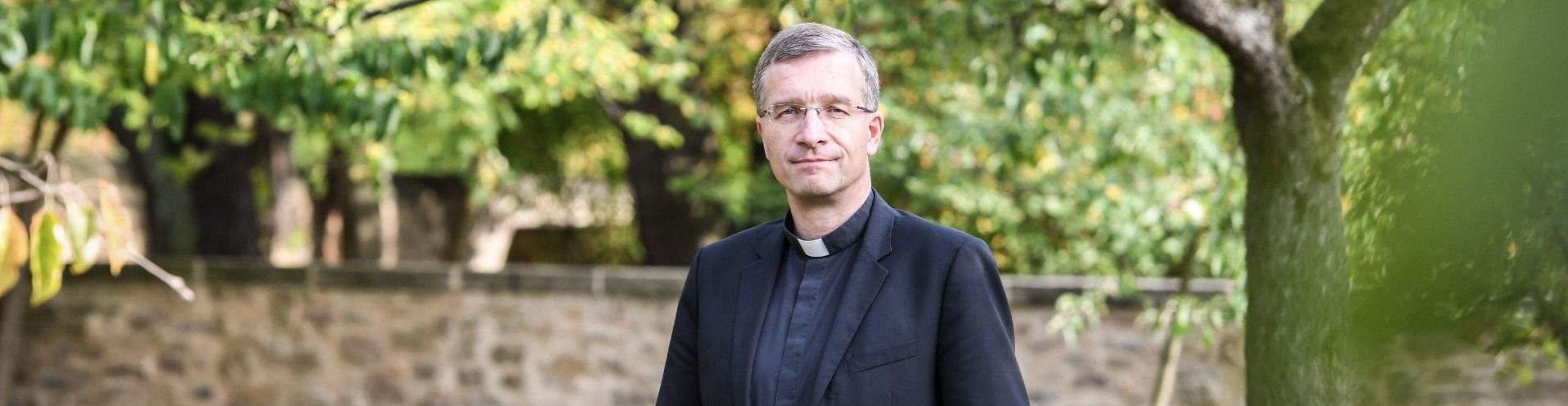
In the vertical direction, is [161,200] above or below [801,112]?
below

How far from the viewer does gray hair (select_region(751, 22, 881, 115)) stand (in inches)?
65.7

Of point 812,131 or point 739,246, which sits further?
point 739,246

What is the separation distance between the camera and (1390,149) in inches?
24.0

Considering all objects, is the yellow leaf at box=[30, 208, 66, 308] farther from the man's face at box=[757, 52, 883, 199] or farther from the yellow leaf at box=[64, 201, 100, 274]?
the man's face at box=[757, 52, 883, 199]

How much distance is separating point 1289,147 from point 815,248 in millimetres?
1319

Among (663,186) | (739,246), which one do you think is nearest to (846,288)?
(739,246)

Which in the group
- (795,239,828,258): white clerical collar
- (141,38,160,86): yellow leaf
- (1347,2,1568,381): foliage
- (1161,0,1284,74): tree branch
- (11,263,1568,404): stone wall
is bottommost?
(11,263,1568,404): stone wall

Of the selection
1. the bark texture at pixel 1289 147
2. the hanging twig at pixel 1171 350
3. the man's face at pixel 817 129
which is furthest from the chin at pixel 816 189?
the hanging twig at pixel 1171 350

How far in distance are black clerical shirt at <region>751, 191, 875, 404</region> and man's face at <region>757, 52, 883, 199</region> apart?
63 mm

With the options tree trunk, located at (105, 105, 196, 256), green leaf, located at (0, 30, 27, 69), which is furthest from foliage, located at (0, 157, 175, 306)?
tree trunk, located at (105, 105, 196, 256)

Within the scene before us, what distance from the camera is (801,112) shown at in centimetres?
170

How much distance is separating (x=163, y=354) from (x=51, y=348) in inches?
27.5

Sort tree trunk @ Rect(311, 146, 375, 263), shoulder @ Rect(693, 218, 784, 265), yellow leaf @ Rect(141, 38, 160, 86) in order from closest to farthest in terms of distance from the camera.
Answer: shoulder @ Rect(693, 218, 784, 265), yellow leaf @ Rect(141, 38, 160, 86), tree trunk @ Rect(311, 146, 375, 263)

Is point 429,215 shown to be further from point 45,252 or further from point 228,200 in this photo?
point 45,252
